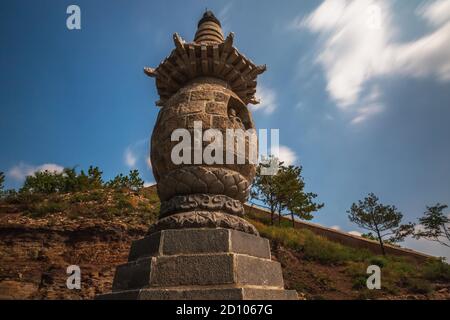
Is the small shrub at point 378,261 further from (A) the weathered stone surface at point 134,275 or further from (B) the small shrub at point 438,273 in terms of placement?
(A) the weathered stone surface at point 134,275

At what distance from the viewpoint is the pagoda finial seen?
18.8 feet

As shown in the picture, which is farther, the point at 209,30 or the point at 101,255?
the point at 101,255

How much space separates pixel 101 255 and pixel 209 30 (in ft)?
34.9

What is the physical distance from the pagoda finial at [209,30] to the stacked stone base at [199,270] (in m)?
3.85

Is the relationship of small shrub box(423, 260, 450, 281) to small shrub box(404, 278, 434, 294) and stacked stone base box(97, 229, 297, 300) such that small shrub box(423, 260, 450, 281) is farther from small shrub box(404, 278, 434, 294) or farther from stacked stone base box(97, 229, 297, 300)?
stacked stone base box(97, 229, 297, 300)

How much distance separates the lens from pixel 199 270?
299cm

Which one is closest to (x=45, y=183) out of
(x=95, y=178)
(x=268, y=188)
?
(x=95, y=178)

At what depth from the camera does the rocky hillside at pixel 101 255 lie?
11.0 m

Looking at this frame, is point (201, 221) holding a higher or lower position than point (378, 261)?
higher

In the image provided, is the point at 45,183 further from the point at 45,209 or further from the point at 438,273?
the point at 438,273

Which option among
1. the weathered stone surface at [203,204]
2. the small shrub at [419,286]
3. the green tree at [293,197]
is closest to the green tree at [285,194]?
the green tree at [293,197]

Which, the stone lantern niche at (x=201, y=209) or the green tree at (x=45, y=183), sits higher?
the green tree at (x=45, y=183)
